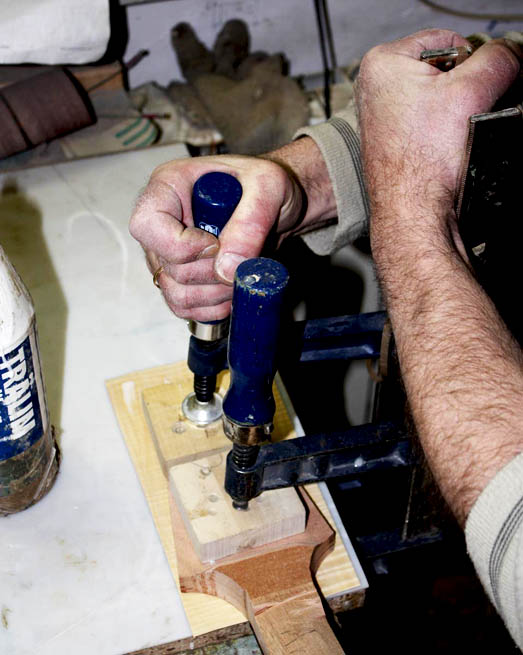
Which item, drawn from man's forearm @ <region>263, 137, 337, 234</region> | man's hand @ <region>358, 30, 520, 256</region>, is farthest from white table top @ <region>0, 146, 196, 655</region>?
man's hand @ <region>358, 30, 520, 256</region>

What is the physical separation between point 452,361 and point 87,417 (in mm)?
435

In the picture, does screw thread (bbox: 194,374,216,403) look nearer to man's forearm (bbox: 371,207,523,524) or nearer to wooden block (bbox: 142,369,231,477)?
wooden block (bbox: 142,369,231,477)


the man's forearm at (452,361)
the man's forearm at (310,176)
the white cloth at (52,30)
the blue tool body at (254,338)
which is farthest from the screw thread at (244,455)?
the white cloth at (52,30)

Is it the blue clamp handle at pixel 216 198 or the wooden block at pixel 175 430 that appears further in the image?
the wooden block at pixel 175 430

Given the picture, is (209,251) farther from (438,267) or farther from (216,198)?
(438,267)

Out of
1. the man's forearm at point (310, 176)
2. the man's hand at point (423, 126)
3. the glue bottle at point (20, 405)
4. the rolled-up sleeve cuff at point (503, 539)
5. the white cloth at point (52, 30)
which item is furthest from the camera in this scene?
the white cloth at point (52, 30)

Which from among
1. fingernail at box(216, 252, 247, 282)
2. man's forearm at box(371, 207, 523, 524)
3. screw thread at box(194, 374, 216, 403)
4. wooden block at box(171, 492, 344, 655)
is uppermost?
fingernail at box(216, 252, 247, 282)

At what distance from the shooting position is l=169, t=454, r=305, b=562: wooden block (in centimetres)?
66

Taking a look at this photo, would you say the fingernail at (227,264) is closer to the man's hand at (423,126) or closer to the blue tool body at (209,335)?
the blue tool body at (209,335)

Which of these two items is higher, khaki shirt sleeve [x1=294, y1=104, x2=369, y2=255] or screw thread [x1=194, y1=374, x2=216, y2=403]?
khaki shirt sleeve [x1=294, y1=104, x2=369, y2=255]

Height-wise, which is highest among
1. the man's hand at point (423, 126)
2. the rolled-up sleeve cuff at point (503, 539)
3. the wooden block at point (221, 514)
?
the man's hand at point (423, 126)

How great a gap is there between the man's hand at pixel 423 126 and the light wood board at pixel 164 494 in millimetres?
281

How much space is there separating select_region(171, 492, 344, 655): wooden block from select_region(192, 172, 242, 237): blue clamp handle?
0.97 ft

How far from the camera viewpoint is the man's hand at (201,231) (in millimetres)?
635
